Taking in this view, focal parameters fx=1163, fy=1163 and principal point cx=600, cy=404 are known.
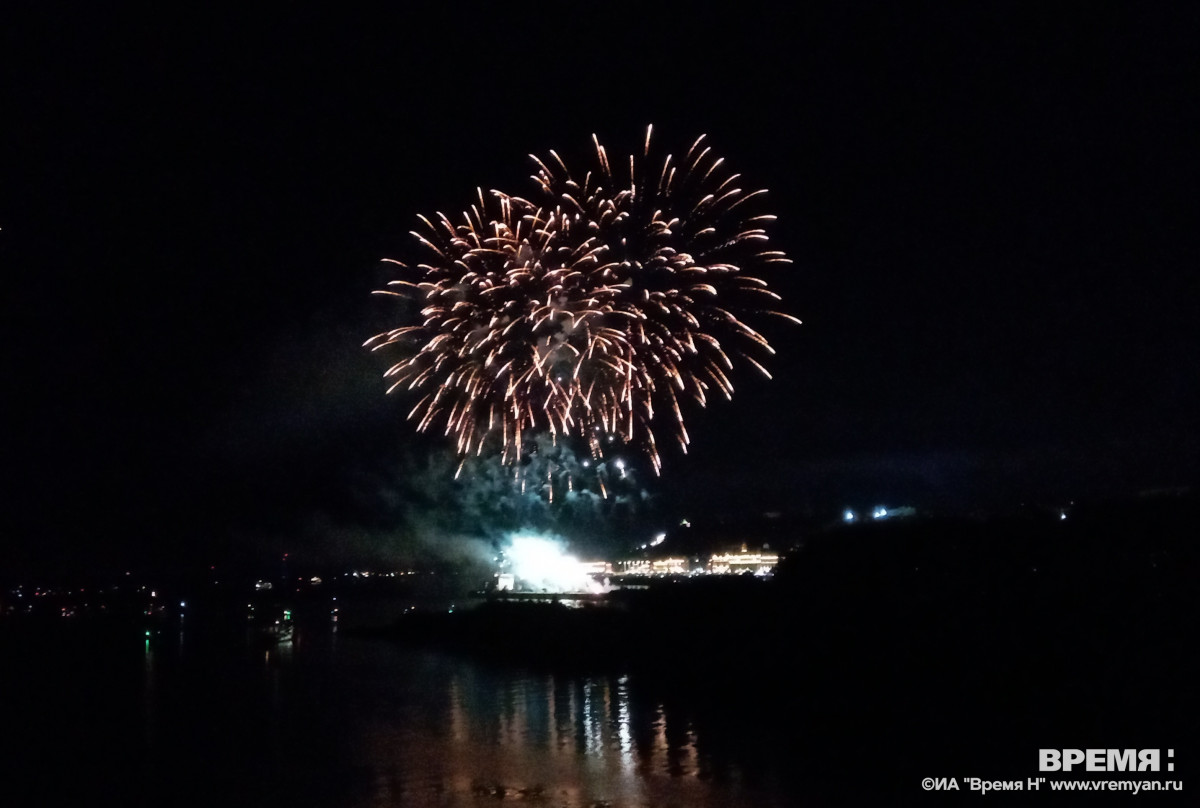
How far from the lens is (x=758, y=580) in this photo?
28.5m

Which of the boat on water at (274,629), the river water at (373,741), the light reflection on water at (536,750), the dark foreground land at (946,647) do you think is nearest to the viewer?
the light reflection on water at (536,750)

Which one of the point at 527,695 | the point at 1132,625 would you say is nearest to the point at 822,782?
the point at 1132,625

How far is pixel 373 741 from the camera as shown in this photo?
15453 mm

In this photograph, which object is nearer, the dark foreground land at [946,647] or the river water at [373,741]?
the river water at [373,741]

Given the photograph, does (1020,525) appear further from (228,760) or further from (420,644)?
(420,644)

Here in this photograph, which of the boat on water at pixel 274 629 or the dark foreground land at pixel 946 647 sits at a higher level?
the dark foreground land at pixel 946 647

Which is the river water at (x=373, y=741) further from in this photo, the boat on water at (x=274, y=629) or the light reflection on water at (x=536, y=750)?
the boat on water at (x=274, y=629)

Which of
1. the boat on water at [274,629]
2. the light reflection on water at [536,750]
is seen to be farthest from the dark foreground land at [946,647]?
the boat on water at [274,629]

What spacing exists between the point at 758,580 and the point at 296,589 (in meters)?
85.6

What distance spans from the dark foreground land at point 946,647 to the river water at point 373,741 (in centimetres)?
126

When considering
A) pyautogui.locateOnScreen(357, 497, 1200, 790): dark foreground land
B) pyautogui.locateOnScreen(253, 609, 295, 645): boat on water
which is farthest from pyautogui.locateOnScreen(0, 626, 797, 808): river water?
pyautogui.locateOnScreen(253, 609, 295, 645): boat on water

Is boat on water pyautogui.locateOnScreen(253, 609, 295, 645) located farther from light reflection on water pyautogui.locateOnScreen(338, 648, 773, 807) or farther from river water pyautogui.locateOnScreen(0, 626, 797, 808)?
light reflection on water pyautogui.locateOnScreen(338, 648, 773, 807)

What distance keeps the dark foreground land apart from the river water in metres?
1.26

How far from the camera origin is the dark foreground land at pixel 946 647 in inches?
526
